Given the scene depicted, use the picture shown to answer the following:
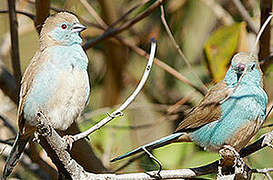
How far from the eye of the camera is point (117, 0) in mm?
6117

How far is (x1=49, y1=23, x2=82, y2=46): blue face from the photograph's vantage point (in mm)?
3652

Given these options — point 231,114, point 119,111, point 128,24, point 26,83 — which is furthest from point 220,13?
point 119,111

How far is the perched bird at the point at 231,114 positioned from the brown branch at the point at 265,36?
1.52 feet

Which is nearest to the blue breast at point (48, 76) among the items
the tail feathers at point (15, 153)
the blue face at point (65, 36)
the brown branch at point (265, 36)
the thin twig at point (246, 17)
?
the blue face at point (65, 36)

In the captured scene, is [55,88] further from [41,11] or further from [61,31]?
[41,11]

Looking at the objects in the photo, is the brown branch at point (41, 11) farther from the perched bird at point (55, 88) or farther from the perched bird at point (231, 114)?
the perched bird at point (231, 114)

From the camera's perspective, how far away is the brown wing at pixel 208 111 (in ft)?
12.1

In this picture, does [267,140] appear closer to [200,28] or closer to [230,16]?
[230,16]

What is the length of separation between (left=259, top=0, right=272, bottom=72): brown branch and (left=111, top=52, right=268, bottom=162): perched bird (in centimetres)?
46

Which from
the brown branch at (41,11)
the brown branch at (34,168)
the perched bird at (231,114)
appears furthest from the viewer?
the brown branch at (34,168)

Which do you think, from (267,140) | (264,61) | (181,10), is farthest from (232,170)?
(181,10)

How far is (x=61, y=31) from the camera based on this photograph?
3689mm

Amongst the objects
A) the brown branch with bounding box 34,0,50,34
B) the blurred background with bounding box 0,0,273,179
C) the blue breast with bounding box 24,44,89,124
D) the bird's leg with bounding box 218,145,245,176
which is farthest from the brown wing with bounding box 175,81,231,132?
the brown branch with bounding box 34,0,50,34

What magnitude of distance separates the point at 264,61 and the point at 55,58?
5.44ft
